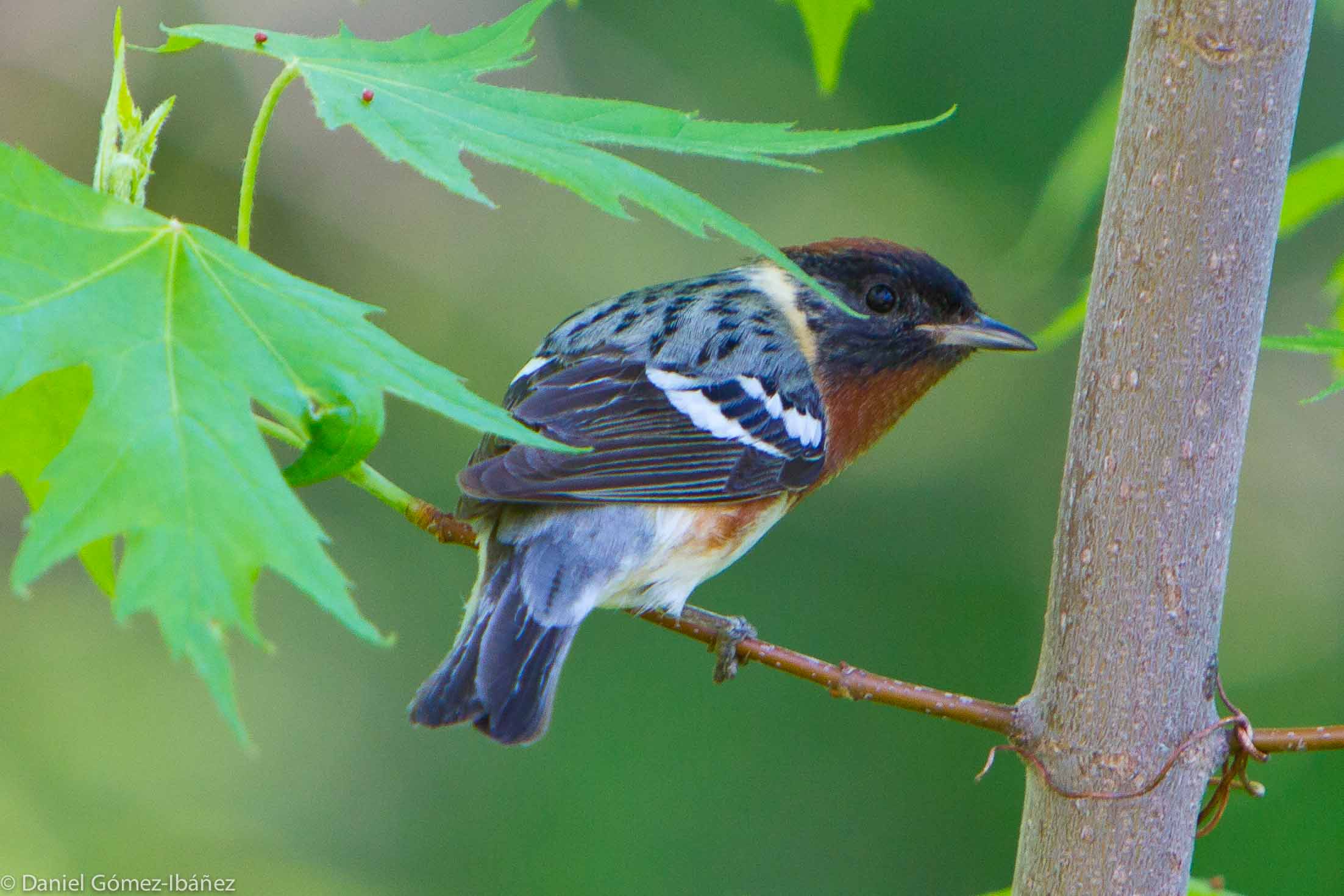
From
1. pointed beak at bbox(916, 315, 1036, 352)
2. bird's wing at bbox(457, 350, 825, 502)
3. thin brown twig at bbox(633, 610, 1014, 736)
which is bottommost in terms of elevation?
thin brown twig at bbox(633, 610, 1014, 736)

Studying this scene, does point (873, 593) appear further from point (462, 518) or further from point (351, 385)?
point (351, 385)

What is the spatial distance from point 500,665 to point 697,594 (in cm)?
397

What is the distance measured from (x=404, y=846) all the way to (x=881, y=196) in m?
4.14

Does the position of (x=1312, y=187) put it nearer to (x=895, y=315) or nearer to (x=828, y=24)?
(x=828, y=24)

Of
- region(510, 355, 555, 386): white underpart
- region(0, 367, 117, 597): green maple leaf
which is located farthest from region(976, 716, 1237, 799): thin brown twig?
region(510, 355, 555, 386): white underpart

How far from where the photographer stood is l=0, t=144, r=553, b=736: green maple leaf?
1.21 meters

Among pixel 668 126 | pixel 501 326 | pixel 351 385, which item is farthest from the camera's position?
pixel 501 326

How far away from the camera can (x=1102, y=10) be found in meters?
7.23

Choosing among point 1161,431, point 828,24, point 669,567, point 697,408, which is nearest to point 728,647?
point 669,567

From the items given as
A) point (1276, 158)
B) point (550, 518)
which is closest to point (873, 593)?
point (550, 518)

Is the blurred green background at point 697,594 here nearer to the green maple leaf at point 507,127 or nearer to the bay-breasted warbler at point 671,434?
the bay-breasted warbler at point 671,434

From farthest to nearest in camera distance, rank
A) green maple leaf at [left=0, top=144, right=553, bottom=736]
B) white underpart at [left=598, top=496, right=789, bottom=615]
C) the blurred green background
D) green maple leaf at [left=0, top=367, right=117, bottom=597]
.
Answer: the blurred green background < white underpart at [left=598, top=496, right=789, bottom=615] < green maple leaf at [left=0, top=367, right=117, bottom=597] < green maple leaf at [left=0, top=144, right=553, bottom=736]

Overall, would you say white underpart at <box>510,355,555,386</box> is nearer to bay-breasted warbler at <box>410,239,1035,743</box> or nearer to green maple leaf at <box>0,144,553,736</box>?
bay-breasted warbler at <box>410,239,1035,743</box>

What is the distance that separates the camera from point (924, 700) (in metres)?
1.94
